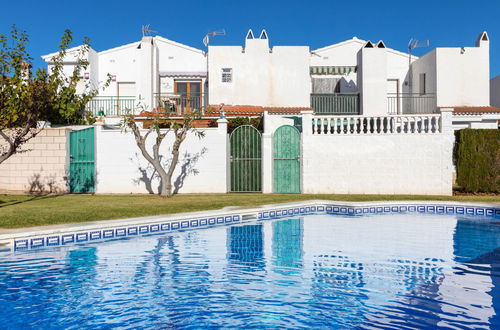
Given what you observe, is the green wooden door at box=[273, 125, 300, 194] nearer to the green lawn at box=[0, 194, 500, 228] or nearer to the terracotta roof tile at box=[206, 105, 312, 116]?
the green lawn at box=[0, 194, 500, 228]

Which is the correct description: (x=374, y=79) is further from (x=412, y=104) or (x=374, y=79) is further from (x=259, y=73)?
(x=259, y=73)

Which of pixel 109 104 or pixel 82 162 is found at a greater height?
pixel 109 104

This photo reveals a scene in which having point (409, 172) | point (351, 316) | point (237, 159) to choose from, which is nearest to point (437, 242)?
point (351, 316)

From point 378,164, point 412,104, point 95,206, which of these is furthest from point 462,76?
point 95,206

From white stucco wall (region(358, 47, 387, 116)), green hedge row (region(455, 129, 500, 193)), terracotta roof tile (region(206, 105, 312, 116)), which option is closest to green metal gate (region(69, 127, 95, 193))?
terracotta roof tile (region(206, 105, 312, 116))

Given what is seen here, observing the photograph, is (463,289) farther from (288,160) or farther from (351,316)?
(288,160)

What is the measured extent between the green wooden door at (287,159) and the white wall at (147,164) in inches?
93.4

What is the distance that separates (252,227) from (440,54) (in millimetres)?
24818

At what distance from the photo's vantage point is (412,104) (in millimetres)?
33188

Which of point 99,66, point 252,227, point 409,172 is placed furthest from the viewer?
point 99,66

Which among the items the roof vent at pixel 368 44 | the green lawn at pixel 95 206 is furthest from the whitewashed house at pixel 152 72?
the green lawn at pixel 95 206

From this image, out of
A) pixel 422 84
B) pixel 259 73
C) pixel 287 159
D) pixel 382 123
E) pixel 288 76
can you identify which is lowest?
pixel 287 159

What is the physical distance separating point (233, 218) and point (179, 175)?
7617mm

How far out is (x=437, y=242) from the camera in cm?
1023
